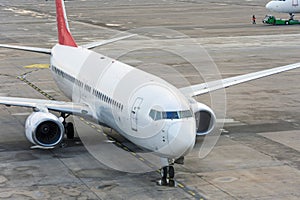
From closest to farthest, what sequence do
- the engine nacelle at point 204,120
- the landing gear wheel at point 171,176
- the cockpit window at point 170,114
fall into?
the cockpit window at point 170,114 → the landing gear wheel at point 171,176 → the engine nacelle at point 204,120

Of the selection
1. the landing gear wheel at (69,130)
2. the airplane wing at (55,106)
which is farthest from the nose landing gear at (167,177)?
the landing gear wheel at (69,130)

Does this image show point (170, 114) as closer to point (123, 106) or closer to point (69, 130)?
point (123, 106)

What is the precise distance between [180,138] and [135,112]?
3.30m

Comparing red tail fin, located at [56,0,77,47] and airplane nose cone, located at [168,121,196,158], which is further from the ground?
red tail fin, located at [56,0,77,47]

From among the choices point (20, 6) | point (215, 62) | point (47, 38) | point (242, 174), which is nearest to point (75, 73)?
point (242, 174)

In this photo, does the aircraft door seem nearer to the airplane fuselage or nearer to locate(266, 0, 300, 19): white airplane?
the airplane fuselage

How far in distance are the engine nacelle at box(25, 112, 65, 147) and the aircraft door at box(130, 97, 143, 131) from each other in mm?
5739

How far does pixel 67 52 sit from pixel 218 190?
737 inches

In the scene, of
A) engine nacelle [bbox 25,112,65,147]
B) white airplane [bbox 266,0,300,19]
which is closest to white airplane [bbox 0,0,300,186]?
engine nacelle [bbox 25,112,65,147]

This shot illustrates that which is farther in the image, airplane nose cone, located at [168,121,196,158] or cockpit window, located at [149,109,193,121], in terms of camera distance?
cockpit window, located at [149,109,193,121]

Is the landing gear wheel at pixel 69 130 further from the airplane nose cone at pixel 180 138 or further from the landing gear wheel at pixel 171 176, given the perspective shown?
the airplane nose cone at pixel 180 138

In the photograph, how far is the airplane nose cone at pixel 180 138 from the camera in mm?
29703

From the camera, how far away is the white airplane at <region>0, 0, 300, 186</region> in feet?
99.7

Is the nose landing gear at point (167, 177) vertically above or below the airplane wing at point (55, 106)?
below
